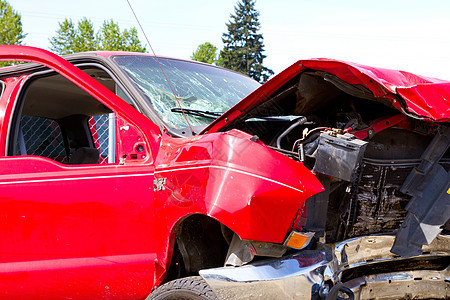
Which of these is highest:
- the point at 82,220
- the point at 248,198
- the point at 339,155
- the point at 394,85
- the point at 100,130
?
the point at 394,85

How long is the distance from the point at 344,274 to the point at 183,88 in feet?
5.59

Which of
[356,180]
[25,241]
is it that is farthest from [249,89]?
[25,241]

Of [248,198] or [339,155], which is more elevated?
[339,155]

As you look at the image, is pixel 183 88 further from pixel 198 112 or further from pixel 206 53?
pixel 206 53

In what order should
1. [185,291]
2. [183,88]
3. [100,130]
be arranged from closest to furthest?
[185,291] → [183,88] → [100,130]

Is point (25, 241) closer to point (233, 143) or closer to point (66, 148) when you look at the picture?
point (233, 143)

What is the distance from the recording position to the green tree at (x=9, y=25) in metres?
32.3

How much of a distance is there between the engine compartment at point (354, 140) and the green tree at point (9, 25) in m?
33.6

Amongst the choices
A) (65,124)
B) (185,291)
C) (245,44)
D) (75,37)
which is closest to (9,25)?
(75,37)

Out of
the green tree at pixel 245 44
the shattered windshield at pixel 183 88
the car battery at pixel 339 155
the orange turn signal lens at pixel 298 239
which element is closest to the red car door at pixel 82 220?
the shattered windshield at pixel 183 88

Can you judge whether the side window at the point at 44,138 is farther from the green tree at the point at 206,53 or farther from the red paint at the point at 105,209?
the green tree at the point at 206,53

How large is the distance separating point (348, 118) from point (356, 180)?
387 millimetres

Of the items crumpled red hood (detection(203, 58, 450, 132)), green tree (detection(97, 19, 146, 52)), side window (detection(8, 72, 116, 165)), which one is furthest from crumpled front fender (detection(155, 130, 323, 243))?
green tree (detection(97, 19, 146, 52))

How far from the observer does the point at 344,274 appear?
266 centimetres
